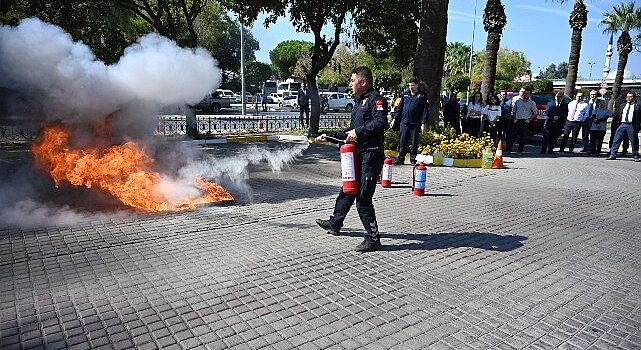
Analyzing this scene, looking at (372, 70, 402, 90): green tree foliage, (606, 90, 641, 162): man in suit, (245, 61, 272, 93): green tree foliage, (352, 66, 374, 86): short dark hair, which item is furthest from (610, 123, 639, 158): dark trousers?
(245, 61, 272, 93): green tree foliage

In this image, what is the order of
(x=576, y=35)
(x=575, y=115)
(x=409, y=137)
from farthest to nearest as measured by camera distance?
(x=576, y=35) < (x=575, y=115) < (x=409, y=137)

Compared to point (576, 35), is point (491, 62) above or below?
below

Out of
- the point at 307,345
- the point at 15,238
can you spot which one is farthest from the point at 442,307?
the point at 15,238

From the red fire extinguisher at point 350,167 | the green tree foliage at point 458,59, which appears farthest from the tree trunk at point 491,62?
the green tree foliage at point 458,59

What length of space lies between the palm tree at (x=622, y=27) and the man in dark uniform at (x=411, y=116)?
24553mm

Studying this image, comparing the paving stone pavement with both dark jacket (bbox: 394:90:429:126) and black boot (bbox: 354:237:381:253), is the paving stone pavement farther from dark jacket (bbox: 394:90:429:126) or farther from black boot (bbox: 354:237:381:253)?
dark jacket (bbox: 394:90:429:126)

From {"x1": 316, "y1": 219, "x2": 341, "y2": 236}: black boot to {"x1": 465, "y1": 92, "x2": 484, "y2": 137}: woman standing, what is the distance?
10.0 m

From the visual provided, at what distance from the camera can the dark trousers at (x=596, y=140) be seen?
14.6 m

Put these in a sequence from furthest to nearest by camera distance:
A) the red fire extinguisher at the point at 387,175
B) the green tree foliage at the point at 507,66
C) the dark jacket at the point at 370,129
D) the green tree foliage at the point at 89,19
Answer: the green tree foliage at the point at 507,66, the green tree foliage at the point at 89,19, the red fire extinguisher at the point at 387,175, the dark jacket at the point at 370,129

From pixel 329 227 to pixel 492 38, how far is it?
1466 centimetres

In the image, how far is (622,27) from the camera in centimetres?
3612

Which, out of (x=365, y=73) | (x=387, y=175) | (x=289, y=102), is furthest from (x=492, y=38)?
(x=289, y=102)

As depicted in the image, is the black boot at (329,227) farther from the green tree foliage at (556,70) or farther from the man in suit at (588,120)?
the green tree foliage at (556,70)

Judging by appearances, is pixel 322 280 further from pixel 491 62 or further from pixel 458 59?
pixel 458 59
